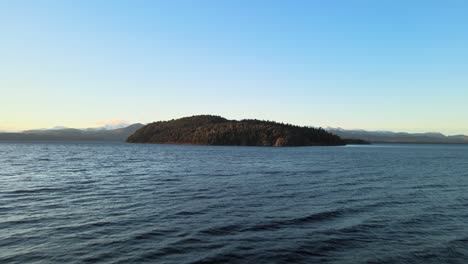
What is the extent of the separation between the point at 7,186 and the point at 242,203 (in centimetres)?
2782

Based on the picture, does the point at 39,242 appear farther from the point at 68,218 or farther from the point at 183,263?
the point at 183,263

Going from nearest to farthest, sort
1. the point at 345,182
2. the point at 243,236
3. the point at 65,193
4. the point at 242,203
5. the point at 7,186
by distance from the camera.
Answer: the point at 243,236, the point at 242,203, the point at 65,193, the point at 7,186, the point at 345,182

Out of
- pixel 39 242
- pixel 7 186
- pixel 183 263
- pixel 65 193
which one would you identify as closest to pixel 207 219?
pixel 183 263

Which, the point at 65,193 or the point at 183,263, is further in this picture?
the point at 65,193

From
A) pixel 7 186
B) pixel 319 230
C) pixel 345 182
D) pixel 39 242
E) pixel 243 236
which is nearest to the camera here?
pixel 39 242

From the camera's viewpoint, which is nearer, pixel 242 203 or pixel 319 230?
pixel 319 230

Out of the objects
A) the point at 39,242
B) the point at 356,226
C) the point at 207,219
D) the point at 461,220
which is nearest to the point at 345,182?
the point at 461,220

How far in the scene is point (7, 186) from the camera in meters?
41.0

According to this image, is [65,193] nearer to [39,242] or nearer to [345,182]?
[39,242]

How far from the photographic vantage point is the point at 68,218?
83.5 feet

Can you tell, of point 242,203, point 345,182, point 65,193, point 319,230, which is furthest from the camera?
point 345,182

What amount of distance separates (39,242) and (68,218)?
5929 mm

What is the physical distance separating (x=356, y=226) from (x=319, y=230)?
9.92ft

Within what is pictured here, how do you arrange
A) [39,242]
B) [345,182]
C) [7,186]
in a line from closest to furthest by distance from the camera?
[39,242] → [7,186] → [345,182]
